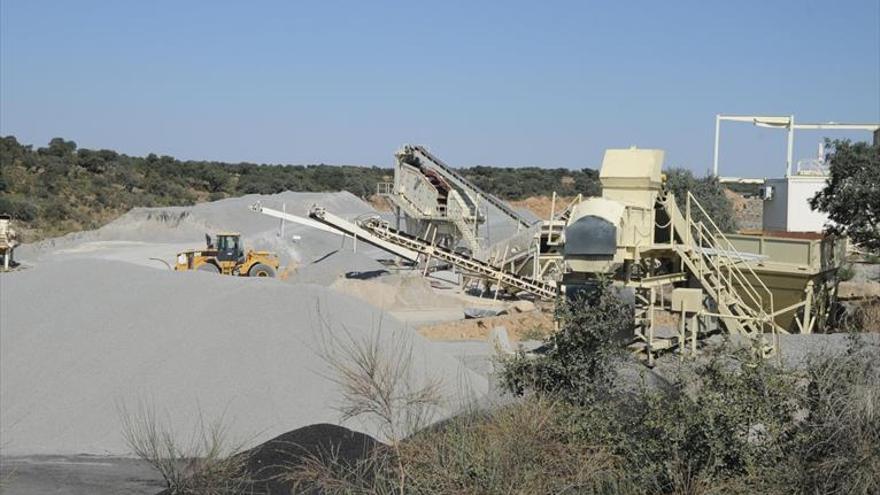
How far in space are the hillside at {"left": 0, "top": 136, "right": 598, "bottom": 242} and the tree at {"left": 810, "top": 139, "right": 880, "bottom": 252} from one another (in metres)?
39.6

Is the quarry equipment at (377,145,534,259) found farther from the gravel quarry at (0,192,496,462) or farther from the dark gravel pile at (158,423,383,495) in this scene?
the dark gravel pile at (158,423,383,495)

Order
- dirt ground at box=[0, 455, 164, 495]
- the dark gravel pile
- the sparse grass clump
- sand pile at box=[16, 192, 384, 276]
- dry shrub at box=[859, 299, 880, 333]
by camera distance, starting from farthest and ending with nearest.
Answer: sand pile at box=[16, 192, 384, 276] < dry shrub at box=[859, 299, 880, 333] < dirt ground at box=[0, 455, 164, 495] < the dark gravel pile < the sparse grass clump

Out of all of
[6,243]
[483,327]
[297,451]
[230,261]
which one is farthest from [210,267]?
[297,451]

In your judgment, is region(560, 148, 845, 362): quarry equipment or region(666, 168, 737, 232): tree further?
region(666, 168, 737, 232): tree

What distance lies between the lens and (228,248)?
34875 mm

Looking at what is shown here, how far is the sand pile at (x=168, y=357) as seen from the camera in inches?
554

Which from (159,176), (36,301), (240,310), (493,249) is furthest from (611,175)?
(159,176)

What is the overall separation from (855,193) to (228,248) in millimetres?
20453

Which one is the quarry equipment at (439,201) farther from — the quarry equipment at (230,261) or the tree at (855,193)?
the tree at (855,193)

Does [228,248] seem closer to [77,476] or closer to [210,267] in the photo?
[210,267]

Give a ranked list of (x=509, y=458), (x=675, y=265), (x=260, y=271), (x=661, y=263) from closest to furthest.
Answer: (x=509, y=458) < (x=675, y=265) < (x=661, y=263) < (x=260, y=271)

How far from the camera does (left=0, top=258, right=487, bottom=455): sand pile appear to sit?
14078 millimetres

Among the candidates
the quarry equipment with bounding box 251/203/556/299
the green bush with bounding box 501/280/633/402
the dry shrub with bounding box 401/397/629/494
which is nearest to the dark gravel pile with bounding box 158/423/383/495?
the dry shrub with bounding box 401/397/629/494

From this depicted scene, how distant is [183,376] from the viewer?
592 inches
